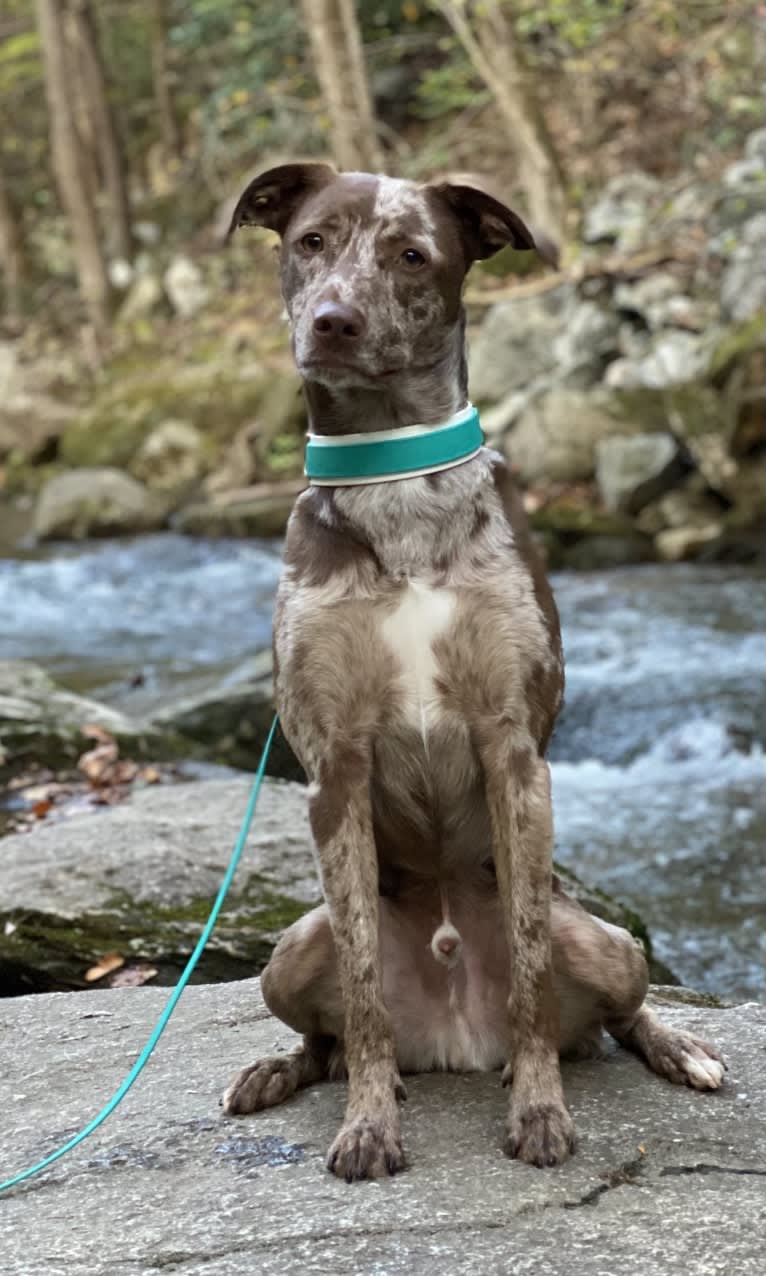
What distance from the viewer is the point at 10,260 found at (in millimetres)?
30688

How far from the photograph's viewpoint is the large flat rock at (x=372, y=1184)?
269 cm

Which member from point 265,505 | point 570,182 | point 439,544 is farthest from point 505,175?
point 439,544

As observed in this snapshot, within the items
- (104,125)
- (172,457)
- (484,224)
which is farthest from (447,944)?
(104,125)

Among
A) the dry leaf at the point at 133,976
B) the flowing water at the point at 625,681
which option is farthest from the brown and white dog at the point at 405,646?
the flowing water at the point at 625,681

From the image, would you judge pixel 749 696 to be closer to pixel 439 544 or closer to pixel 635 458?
pixel 635 458

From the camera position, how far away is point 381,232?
313cm

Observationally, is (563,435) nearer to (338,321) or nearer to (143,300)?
(338,321)

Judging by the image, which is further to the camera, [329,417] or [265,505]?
[265,505]

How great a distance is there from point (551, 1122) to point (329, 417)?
1.60m

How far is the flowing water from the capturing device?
7059 mm

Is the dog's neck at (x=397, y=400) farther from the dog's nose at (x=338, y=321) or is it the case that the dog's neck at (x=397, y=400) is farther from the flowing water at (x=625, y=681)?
the flowing water at (x=625, y=681)

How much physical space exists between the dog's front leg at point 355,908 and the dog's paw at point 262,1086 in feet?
0.99

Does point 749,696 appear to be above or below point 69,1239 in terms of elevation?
below

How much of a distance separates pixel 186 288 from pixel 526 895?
77.4ft
